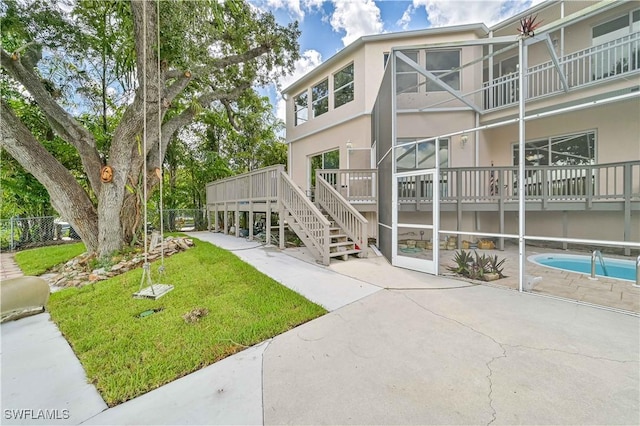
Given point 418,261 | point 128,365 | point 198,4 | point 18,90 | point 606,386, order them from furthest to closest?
point 18,90
point 198,4
point 418,261
point 128,365
point 606,386

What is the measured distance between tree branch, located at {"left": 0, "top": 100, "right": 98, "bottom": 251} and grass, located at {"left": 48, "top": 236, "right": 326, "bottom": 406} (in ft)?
7.60

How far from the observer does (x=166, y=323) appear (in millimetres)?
2986

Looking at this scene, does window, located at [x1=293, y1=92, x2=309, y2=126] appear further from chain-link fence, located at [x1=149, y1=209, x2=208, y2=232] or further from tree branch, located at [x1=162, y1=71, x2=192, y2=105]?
chain-link fence, located at [x1=149, y1=209, x2=208, y2=232]

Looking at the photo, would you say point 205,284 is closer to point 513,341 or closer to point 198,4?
point 513,341

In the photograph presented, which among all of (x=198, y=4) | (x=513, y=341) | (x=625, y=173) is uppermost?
(x=198, y=4)

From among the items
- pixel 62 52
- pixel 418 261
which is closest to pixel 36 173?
pixel 62 52

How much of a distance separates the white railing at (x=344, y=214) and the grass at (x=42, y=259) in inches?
265

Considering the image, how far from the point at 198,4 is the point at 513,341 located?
8095 millimetres

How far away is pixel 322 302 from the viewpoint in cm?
364

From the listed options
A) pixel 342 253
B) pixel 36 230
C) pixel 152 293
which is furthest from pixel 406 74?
pixel 36 230

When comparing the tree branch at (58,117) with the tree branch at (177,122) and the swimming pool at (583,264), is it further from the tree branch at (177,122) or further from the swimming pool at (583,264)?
the swimming pool at (583,264)

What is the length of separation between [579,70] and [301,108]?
31.8 feet

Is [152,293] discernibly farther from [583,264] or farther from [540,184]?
[540,184]

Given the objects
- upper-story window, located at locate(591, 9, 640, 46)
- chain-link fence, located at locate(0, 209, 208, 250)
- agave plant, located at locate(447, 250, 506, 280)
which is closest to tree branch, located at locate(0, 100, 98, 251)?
chain-link fence, located at locate(0, 209, 208, 250)
